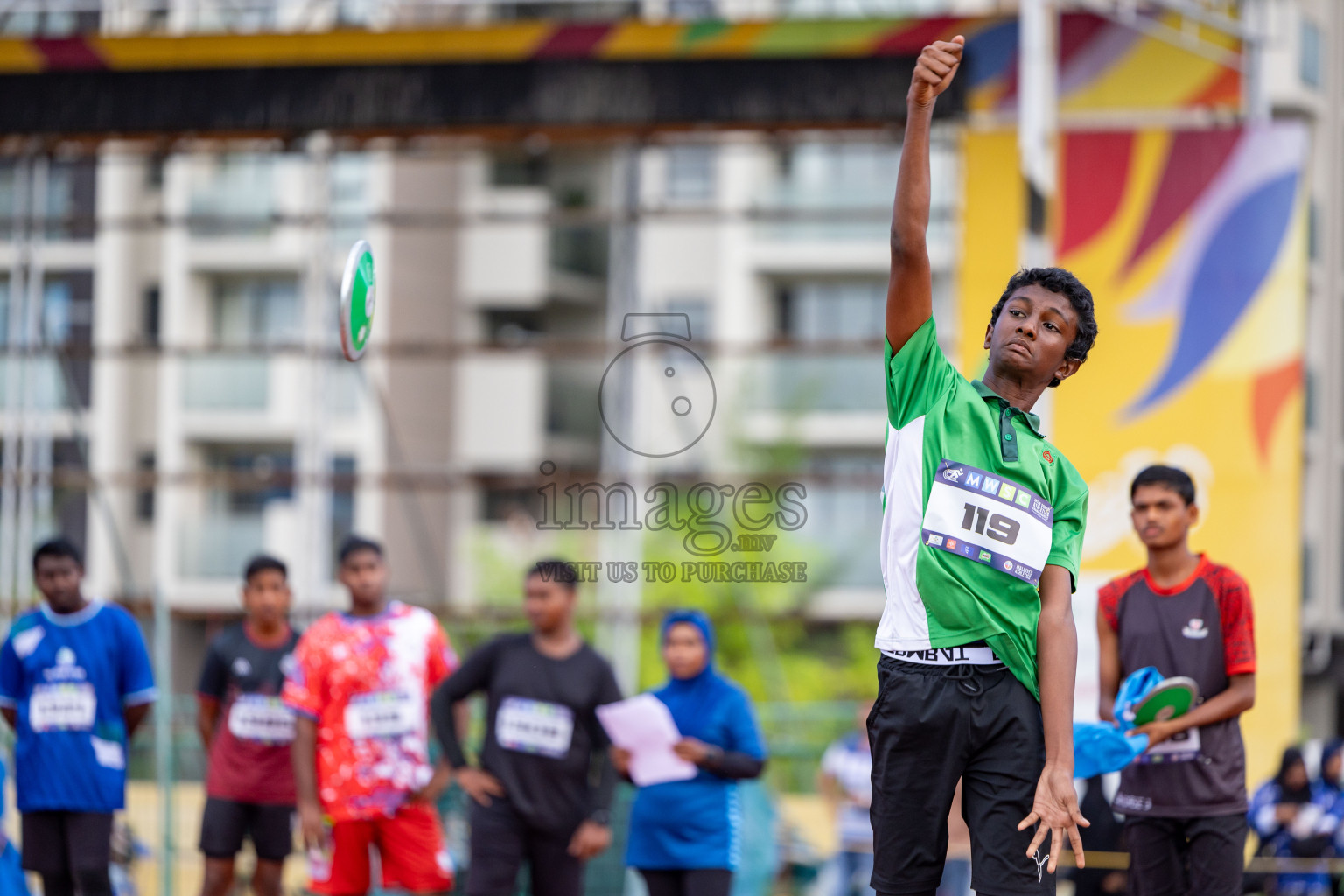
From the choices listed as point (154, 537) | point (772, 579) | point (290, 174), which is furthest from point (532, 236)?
point (772, 579)

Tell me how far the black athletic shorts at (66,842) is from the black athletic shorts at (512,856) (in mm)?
1593

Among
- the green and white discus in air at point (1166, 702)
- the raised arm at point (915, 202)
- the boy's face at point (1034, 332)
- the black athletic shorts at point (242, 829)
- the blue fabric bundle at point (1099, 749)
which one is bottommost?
the black athletic shorts at point (242, 829)

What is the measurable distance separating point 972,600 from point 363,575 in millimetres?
3732

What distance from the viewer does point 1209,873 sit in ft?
16.5

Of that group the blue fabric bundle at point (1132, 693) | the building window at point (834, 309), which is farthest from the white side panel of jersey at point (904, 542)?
the building window at point (834, 309)

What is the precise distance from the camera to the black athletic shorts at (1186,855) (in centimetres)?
502

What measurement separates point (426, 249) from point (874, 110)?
23.1m

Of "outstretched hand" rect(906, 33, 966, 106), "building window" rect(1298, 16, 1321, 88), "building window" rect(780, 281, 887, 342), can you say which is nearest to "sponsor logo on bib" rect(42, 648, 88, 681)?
"outstretched hand" rect(906, 33, 966, 106)

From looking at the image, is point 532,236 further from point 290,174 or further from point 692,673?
point 692,673

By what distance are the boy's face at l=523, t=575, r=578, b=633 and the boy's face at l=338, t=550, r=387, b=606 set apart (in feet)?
2.12

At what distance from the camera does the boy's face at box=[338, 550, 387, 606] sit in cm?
659

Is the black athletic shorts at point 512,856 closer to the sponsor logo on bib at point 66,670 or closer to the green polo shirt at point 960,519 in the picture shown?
the sponsor logo on bib at point 66,670

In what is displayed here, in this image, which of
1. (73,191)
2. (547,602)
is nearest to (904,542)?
(547,602)

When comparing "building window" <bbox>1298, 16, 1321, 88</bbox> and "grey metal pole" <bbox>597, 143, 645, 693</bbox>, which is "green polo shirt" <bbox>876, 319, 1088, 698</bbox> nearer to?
"grey metal pole" <bbox>597, 143, 645, 693</bbox>
